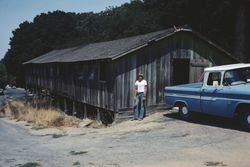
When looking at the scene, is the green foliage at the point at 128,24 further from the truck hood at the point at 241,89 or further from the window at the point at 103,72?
the truck hood at the point at 241,89

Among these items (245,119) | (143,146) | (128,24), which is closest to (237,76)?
(245,119)

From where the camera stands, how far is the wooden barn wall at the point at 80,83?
19234mm

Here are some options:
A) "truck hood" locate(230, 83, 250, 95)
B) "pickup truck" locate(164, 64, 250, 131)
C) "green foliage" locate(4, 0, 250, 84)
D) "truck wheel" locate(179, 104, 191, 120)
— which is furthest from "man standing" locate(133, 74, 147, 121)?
"green foliage" locate(4, 0, 250, 84)

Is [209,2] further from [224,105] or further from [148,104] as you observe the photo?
[224,105]

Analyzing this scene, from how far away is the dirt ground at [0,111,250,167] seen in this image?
10.4 metres

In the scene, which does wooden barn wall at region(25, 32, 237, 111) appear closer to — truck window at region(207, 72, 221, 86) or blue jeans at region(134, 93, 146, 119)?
blue jeans at region(134, 93, 146, 119)

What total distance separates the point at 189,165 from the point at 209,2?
62.8 ft

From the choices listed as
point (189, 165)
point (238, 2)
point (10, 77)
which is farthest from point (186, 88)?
point (10, 77)

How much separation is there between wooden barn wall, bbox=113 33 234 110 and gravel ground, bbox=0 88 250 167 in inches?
57.9

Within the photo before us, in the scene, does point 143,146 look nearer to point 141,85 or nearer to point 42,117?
point 141,85

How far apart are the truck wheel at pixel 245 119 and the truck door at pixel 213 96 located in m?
0.63

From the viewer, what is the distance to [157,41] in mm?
18703

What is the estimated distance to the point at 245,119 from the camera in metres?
12.7

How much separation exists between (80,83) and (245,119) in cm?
1288
